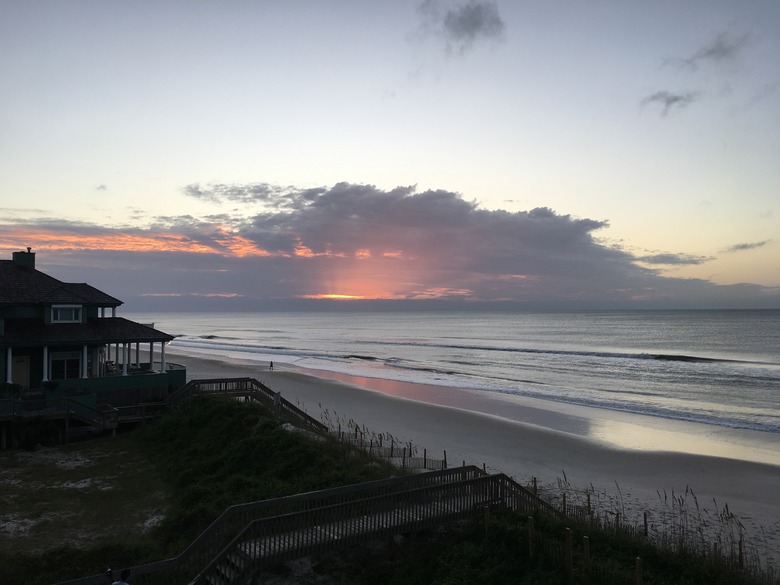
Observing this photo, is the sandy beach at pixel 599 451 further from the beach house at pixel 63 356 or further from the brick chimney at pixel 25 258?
the brick chimney at pixel 25 258

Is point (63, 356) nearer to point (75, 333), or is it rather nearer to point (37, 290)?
point (75, 333)

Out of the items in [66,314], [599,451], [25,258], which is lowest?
[599,451]

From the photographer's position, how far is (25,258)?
30.3 meters

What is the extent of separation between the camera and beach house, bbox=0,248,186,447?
23.8 meters

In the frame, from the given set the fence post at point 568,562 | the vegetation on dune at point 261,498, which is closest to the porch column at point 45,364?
the vegetation on dune at point 261,498

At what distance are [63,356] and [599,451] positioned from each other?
88.4 ft

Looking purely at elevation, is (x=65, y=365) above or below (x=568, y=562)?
above

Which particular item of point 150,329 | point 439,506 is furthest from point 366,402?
point 439,506

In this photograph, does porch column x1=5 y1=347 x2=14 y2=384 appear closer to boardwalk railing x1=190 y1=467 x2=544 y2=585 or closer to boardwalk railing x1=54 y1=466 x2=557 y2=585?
boardwalk railing x1=54 y1=466 x2=557 y2=585

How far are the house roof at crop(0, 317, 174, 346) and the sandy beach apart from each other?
11.4m

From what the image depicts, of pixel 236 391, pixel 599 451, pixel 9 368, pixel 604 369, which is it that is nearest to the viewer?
pixel 9 368

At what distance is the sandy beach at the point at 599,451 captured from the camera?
19219 mm

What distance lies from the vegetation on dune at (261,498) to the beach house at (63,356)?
227cm

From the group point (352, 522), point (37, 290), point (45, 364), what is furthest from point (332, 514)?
point (37, 290)
